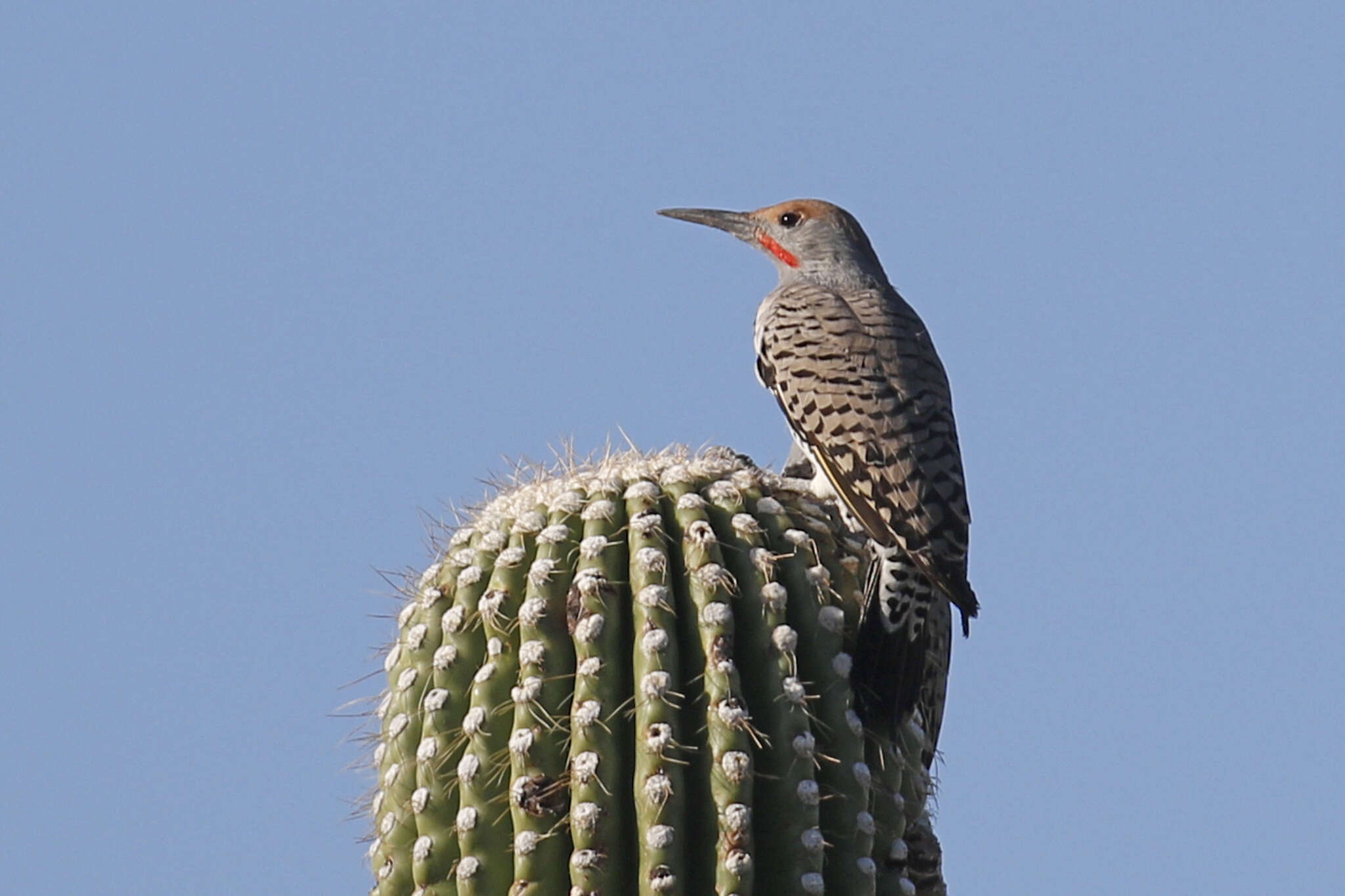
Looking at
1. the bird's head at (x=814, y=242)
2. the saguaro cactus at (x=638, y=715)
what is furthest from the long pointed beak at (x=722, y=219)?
the saguaro cactus at (x=638, y=715)

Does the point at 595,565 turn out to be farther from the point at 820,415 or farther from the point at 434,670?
the point at 820,415

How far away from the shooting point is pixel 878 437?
571 cm

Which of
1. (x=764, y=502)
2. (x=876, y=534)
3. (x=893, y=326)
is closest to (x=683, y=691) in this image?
(x=764, y=502)

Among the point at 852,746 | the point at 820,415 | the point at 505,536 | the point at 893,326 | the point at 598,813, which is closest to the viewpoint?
the point at 598,813

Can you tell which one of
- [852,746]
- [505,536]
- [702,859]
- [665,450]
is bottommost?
[702,859]

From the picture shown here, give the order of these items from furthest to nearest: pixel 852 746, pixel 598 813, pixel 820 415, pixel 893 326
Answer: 1. pixel 893 326
2. pixel 820 415
3. pixel 852 746
4. pixel 598 813

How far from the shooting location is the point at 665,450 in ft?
16.0

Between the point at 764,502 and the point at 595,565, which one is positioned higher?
the point at 764,502

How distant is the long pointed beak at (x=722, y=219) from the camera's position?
8023mm

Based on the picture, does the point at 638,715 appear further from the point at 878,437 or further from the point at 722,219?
the point at 722,219

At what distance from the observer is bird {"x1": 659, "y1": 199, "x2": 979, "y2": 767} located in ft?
15.3

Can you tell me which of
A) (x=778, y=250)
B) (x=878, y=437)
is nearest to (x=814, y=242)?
(x=778, y=250)

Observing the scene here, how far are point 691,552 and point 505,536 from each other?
542mm

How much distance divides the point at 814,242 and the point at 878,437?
212 centimetres
